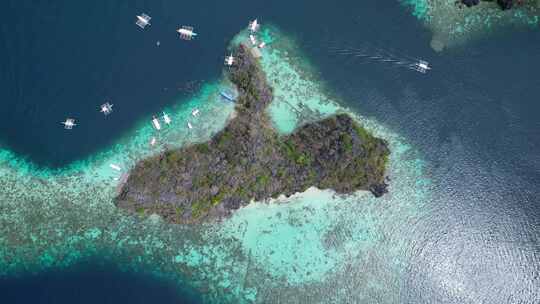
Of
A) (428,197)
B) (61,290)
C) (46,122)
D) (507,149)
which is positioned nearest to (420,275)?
(428,197)

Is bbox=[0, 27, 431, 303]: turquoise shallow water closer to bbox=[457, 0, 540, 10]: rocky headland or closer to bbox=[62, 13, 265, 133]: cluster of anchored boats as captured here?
bbox=[62, 13, 265, 133]: cluster of anchored boats

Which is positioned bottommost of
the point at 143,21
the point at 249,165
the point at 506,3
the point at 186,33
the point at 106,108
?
the point at 106,108

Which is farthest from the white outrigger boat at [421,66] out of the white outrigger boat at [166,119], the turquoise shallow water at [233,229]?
the white outrigger boat at [166,119]

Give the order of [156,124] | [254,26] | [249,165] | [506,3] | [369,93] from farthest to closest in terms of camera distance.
Result: [506,3] < [369,93] < [254,26] < [156,124] < [249,165]

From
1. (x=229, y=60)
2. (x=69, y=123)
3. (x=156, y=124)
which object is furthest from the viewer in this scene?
(x=229, y=60)

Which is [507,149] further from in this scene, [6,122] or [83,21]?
[6,122]

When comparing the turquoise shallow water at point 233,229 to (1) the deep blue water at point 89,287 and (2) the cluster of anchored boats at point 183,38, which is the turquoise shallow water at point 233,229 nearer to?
(2) the cluster of anchored boats at point 183,38

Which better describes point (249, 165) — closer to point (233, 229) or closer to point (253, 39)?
point (233, 229)

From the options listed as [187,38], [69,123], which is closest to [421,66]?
[187,38]
